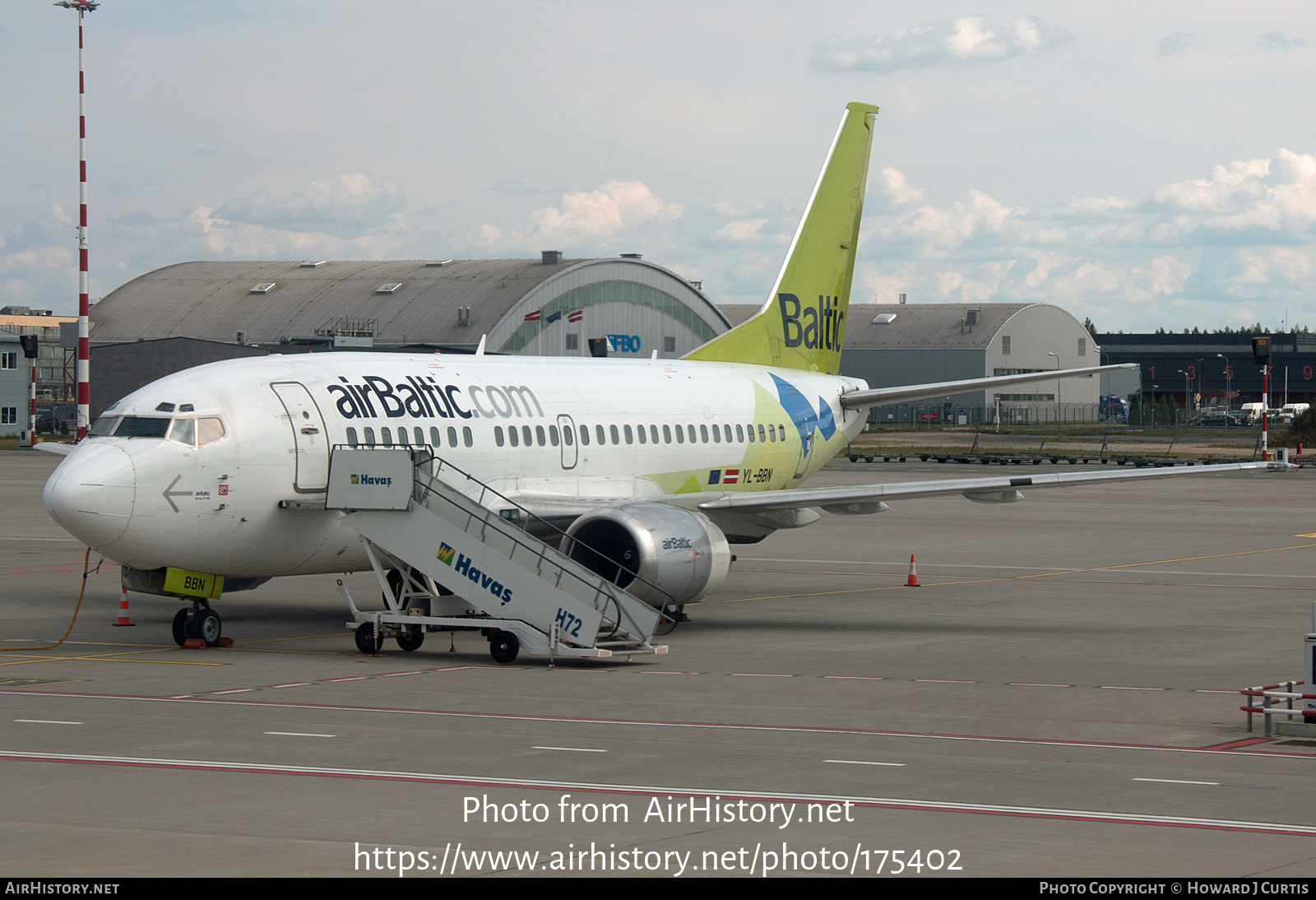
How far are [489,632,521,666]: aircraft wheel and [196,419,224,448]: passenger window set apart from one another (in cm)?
511

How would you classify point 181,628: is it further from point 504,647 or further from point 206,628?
point 504,647

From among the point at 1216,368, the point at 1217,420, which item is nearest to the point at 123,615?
the point at 1217,420

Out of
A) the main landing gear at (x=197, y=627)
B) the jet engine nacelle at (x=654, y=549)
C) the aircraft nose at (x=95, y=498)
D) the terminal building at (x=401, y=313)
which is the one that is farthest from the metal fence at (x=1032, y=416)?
the aircraft nose at (x=95, y=498)

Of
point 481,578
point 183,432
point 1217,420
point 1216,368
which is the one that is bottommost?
point 481,578

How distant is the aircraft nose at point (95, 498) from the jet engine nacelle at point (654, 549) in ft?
22.3

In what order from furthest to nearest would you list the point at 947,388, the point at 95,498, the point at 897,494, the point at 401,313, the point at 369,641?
the point at 401,313
the point at 947,388
the point at 897,494
the point at 369,641
the point at 95,498

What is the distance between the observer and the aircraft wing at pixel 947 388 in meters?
31.3

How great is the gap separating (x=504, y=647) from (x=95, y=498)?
616cm

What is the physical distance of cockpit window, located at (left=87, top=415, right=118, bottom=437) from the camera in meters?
24.0

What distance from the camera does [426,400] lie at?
87.6 feet

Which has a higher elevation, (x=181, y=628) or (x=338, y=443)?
(x=338, y=443)

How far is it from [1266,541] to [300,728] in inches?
1412

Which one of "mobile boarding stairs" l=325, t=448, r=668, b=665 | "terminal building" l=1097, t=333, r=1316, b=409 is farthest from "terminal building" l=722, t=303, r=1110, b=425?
→ "mobile boarding stairs" l=325, t=448, r=668, b=665

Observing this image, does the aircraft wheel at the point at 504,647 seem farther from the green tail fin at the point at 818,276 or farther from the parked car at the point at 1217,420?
the parked car at the point at 1217,420
